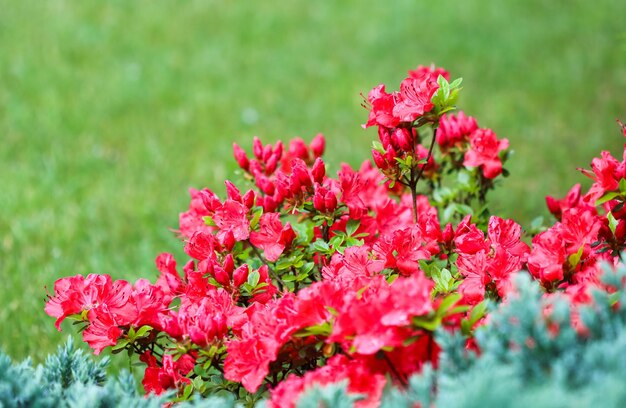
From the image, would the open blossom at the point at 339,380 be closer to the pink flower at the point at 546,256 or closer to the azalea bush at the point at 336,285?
the azalea bush at the point at 336,285

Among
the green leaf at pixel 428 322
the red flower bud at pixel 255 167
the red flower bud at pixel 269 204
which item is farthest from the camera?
the red flower bud at pixel 255 167

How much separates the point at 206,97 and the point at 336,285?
3894 millimetres

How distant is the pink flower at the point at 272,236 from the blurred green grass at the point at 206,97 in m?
1.33

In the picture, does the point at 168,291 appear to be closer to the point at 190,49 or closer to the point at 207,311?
the point at 207,311

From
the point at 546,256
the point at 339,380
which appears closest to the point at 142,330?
the point at 339,380

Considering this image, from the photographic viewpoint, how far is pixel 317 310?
157 centimetres

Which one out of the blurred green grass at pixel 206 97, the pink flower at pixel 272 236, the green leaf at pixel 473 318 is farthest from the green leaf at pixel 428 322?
the blurred green grass at pixel 206 97

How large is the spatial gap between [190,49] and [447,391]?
16.8ft

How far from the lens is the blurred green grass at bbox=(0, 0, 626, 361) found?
3871 mm

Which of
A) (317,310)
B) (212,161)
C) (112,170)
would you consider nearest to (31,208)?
(112,170)

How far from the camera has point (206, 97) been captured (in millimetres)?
5301

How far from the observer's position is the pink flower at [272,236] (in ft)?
6.34

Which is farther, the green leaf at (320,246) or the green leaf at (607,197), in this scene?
the green leaf at (320,246)

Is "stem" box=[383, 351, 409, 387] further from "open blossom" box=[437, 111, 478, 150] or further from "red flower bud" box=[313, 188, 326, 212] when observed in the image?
"open blossom" box=[437, 111, 478, 150]
